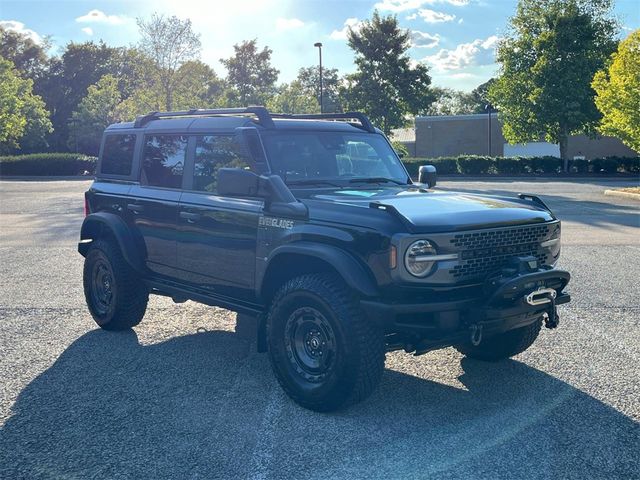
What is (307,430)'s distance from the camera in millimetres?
4207

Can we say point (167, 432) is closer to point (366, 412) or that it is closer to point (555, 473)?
point (366, 412)

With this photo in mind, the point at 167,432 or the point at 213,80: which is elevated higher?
the point at 213,80

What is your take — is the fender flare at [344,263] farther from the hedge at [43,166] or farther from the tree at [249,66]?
the tree at [249,66]

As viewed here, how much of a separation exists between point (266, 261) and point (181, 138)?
66.9 inches

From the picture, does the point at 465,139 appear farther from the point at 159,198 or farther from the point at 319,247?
the point at 319,247

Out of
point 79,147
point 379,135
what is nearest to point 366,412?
point 379,135

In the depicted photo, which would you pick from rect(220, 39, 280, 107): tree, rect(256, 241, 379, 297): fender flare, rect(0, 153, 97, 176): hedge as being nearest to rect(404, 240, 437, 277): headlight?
rect(256, 241, 379, 297): fender flare

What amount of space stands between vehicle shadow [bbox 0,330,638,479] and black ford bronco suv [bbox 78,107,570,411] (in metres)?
0.33

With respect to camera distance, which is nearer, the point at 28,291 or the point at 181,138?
the point at 181,138

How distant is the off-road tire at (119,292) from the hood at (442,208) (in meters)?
2.39

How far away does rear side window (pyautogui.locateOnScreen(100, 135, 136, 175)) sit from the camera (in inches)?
255

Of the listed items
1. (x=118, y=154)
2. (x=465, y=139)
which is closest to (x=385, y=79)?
(x=465, y=139)

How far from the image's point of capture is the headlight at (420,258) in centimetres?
407

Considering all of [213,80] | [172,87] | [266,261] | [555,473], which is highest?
[213,80]
